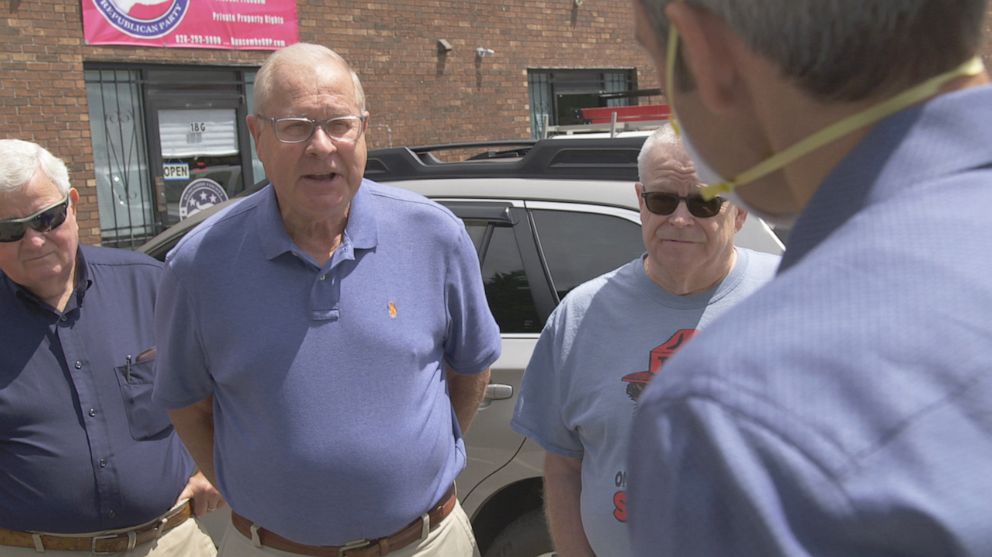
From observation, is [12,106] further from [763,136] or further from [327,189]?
[763,136]

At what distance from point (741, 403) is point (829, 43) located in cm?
32

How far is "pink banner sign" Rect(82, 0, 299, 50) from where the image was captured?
914cm

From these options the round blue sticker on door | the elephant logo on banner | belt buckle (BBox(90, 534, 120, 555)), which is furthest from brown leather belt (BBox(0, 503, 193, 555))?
the elephant logo on banner

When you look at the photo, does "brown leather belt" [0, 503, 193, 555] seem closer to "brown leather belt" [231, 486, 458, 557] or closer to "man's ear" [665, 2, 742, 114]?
"brown leather belt" [231, 486, 458, 557]

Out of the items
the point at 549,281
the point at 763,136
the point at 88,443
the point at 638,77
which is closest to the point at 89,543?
the point at 88,443

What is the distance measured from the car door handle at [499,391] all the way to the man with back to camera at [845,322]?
2.58 m

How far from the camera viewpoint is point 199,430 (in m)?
2.60

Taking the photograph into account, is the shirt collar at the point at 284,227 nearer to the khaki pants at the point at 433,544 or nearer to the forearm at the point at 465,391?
the forearm at the point at 465,391

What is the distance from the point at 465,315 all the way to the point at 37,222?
134 cm

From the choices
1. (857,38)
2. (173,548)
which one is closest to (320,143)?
(173,548)

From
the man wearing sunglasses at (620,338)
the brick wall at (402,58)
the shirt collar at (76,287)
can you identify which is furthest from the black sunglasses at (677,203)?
the brick wall at (402,58)

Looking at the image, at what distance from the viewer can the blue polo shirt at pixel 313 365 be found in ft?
7.72

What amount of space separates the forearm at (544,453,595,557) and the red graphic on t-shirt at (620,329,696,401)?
0.92 ft

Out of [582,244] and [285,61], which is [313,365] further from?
[582,244]
